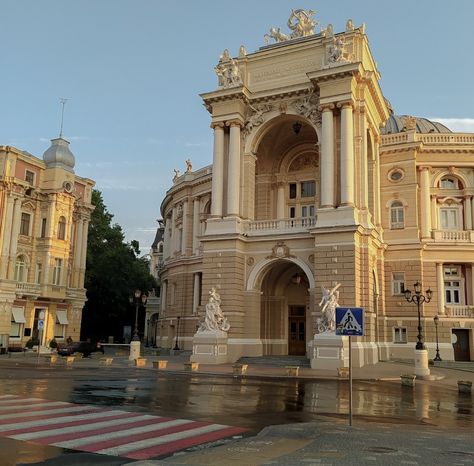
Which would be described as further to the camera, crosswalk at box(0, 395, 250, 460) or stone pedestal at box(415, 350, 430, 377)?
stone pedestal at box(415, 350, 430, 377)

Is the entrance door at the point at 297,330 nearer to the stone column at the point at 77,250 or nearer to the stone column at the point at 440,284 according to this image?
the stone column at the point at 440,284

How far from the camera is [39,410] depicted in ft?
41.1

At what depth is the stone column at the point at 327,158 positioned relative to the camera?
32562 mm

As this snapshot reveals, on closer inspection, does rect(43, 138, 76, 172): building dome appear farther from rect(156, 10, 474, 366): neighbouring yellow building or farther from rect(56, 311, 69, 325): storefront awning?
rect(156, 10, 474, 366): neighbouring yellow building

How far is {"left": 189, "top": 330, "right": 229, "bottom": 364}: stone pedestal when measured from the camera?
3259cm

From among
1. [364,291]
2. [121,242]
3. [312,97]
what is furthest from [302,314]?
[121,242]

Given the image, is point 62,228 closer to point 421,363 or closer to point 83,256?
point 83,256

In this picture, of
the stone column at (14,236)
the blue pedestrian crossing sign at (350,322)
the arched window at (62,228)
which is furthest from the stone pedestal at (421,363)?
the arched window at (62,228)

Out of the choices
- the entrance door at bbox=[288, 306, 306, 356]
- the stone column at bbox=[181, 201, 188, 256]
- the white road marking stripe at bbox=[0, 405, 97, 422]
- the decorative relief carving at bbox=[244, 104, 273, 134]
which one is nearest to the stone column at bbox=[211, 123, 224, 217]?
the decorative relief carving at bbox=[244, 104, 273, 134]

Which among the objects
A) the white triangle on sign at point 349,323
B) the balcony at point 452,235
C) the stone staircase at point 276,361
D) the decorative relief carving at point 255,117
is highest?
the decorative relief carving at point 255,117

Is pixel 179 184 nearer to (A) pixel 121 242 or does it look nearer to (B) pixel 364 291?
(A) pixel 121 242

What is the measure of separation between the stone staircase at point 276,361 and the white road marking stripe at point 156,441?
21.3 metres

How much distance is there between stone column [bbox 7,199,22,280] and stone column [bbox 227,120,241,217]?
22078 mm

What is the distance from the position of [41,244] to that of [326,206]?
2974cm
